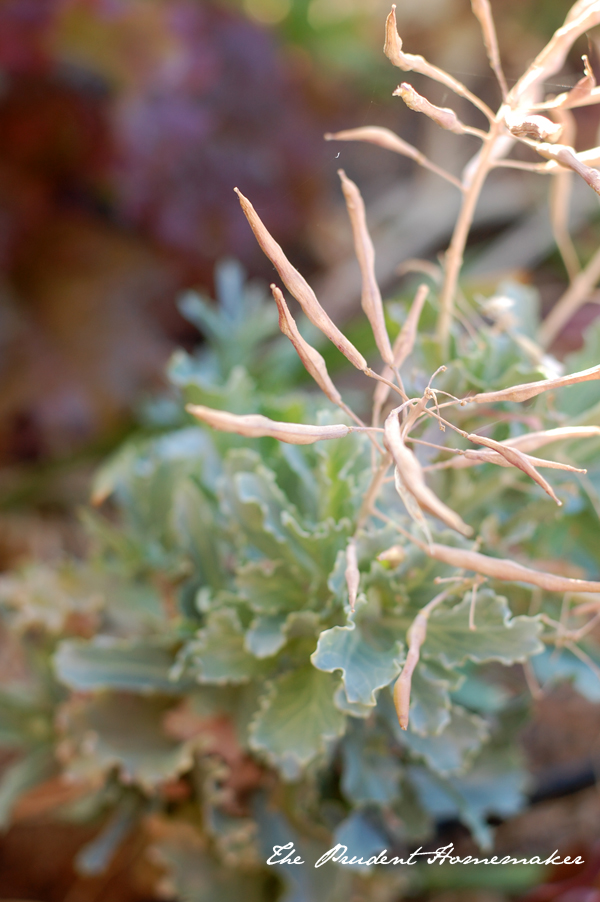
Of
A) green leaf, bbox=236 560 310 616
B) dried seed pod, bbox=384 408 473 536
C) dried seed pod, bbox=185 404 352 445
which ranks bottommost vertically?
green leaf, bbox=236 560 310 616

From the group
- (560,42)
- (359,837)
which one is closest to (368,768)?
(359,837)

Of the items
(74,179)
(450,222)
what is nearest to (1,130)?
(74,179)

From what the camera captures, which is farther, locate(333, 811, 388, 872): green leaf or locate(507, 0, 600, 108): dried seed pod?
locate(333, 811, 388, 872): green leaf

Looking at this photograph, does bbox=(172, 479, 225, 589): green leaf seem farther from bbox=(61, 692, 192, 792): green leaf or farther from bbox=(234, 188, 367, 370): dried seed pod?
bbox=(234, 188, 367, 370): dried seed pod

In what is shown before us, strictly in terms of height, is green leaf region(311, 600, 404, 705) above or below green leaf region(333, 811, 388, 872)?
above

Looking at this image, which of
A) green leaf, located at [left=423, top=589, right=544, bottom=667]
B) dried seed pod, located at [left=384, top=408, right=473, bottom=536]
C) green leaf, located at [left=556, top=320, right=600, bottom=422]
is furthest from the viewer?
green leaf, located at [left=556, top=320, right=600, bottom=422]

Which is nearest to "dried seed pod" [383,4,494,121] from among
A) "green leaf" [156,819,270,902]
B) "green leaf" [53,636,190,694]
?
"green leaf" [53,636,190,694]

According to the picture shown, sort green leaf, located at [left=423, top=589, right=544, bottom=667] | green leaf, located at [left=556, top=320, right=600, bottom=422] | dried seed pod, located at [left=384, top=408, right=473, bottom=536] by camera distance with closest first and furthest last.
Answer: dried seed pod, located at [left=384, top=408, right=473, bottom=536] → green leaf, located at [left=423, top=589, right=544, bottom=667] → green leaf, located at [left=556, top=320, right=600, bottom=422]
